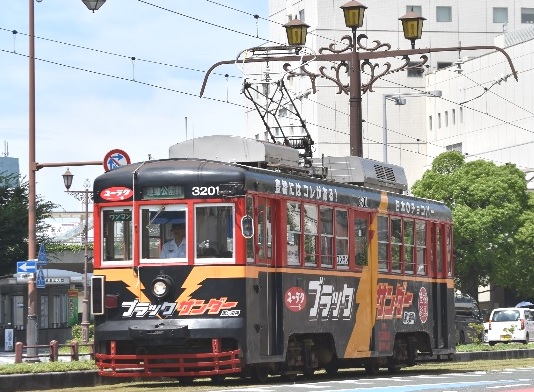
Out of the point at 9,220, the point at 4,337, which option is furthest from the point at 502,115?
the point at 4,337

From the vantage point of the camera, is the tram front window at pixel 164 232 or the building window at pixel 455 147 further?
the building window at pixel 455 147

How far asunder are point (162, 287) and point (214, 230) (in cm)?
111

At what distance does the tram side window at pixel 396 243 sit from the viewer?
28172 millimetres

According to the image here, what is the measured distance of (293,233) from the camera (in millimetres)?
24109

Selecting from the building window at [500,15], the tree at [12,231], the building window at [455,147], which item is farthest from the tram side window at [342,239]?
the building window at [500,15]

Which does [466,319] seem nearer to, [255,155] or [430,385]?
[255,155]

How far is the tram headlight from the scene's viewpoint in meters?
22.5

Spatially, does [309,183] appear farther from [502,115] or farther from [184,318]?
[502,115]

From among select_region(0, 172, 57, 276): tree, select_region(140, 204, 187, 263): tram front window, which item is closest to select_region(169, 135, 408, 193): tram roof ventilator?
select_region(140, 204, 187, 263): tram front window

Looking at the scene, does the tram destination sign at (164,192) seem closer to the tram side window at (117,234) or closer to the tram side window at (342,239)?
the tram side window at (117,234)

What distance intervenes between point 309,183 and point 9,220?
38100mm

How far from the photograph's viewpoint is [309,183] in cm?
2481

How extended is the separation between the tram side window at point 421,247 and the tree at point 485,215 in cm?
4552

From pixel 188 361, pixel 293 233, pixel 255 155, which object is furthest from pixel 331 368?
pixel 188 361
